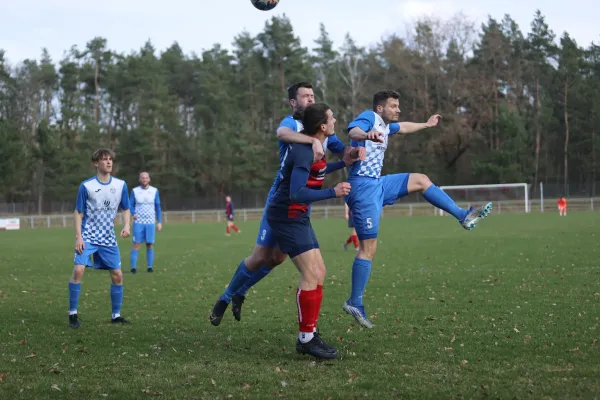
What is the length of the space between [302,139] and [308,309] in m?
1.51

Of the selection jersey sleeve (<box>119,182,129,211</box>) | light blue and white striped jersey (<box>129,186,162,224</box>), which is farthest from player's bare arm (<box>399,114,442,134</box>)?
light blue and white striped jersey (<box>129,186,162,224</box>)

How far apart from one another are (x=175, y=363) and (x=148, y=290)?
249 inches

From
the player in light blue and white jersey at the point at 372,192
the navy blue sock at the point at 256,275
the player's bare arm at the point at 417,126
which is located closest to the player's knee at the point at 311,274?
the navy blue sock at the point at 256,275

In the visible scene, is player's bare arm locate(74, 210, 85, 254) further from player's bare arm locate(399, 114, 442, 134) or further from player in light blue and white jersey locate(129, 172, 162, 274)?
player in light blue and white jersey locate(129, 172, 162, 274)

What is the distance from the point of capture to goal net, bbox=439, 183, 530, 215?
51750mm

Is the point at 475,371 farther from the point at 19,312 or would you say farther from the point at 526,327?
the point at 19,312

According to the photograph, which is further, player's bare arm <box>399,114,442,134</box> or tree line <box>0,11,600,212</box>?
tree line <box>0,11,600,212</box>

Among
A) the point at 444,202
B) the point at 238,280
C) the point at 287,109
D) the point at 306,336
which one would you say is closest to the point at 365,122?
the point at 444,202

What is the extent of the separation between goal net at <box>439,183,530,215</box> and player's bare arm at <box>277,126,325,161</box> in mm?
45736

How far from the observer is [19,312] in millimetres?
9641

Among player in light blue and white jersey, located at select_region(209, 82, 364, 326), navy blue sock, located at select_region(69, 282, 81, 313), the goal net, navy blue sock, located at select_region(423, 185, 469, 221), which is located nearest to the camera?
player in light blue and white jersey, located at select_region(209, 82, 364, 326)

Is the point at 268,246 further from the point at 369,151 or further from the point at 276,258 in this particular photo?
the point at 369,151

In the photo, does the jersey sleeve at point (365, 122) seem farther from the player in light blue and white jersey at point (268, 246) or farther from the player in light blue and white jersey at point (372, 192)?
the player in light blue and white jersey at point (268, 246)

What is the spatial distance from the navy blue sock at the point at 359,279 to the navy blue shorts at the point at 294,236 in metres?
1.39
